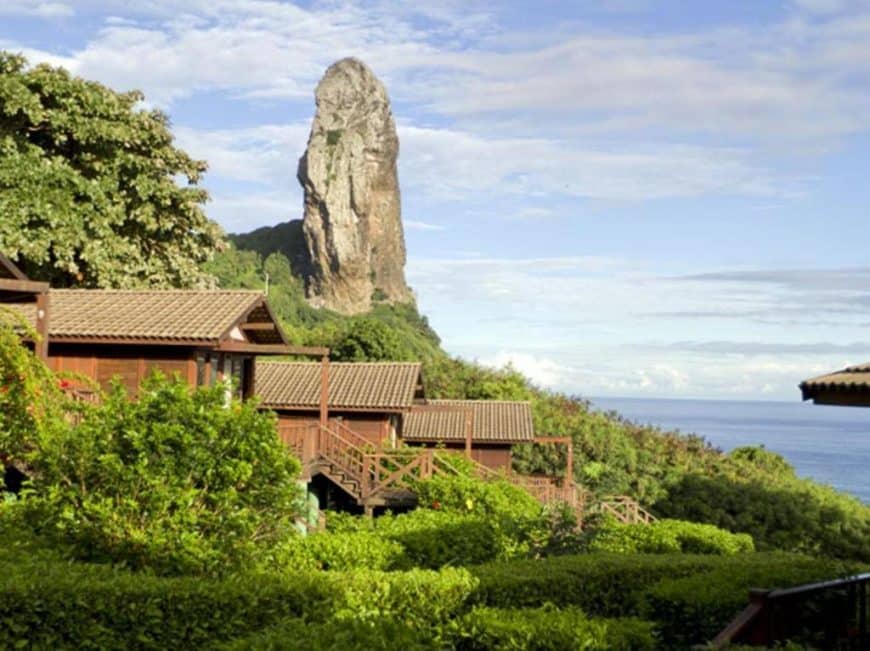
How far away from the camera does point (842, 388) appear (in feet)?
29.4

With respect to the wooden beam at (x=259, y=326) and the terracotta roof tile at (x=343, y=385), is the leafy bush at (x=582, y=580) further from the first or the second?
the terracotta roof tile at (x=343, y=385)

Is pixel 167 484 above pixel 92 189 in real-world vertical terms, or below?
below

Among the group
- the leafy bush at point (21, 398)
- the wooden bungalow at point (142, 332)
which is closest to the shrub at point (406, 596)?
the leafy bush at point (21, 398)

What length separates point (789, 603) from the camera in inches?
322

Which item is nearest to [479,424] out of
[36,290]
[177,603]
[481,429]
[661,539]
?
[481,429]

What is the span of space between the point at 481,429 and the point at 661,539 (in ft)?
55.9

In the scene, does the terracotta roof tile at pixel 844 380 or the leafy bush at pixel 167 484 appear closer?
the terracotta roof tile at pixel 844 380

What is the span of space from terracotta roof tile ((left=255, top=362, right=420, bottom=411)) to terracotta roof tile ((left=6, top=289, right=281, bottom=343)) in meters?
5.41

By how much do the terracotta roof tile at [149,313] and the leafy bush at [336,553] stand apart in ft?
23.1

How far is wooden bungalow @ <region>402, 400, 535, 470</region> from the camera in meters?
32.0

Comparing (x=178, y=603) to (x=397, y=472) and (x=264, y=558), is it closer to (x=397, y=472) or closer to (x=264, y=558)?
(x=264, y=558)

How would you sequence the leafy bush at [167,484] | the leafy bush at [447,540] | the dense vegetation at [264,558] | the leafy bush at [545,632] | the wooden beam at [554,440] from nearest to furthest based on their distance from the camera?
the leafy bush at [545,632], the dense vegetation at [264,558], the leafy bush at [167,484], the leafy bush at [447,540], the wooden beam at [554,440]

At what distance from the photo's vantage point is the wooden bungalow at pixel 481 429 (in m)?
32.0

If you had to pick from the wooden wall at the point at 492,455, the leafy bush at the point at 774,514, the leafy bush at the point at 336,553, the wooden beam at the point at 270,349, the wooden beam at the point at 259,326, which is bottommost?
the leafy bush at the point at 774,514
